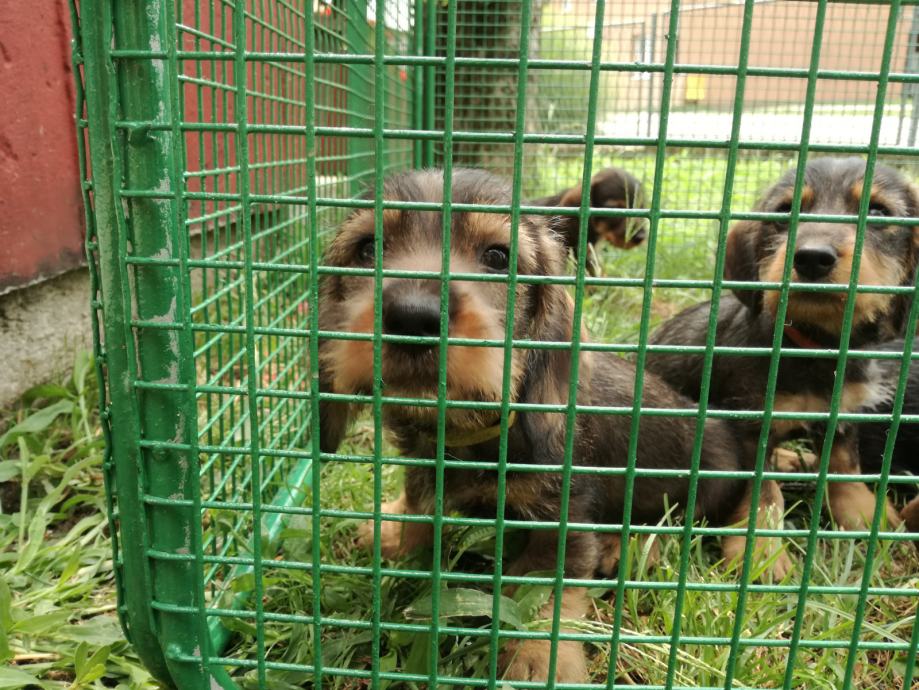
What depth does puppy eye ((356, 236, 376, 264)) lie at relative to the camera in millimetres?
2150

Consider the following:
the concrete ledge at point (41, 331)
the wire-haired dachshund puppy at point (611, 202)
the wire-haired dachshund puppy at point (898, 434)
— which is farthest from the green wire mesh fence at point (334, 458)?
the wire-haired dachshund puppy at point (611, 202)

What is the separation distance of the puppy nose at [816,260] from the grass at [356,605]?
84 cm

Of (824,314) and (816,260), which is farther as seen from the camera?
(824,314)

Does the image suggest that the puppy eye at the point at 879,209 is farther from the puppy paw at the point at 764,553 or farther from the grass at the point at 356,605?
the puppy paw at the point at 764,553

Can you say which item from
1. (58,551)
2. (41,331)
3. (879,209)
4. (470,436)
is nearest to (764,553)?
(470,436)

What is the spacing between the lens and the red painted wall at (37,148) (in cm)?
287

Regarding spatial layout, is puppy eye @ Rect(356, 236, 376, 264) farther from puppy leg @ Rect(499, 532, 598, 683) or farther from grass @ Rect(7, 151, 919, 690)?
puppy leg @ Rect(499, 532, 598, 683)

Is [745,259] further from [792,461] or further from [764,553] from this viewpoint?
[764,553]

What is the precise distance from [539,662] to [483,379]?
2.47 ft

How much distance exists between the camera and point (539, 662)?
6.05ft

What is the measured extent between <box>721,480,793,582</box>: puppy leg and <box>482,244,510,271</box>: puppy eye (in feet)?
3.37

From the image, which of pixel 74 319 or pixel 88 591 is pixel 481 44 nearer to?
pixel 74 319

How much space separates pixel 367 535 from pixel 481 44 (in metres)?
5.70

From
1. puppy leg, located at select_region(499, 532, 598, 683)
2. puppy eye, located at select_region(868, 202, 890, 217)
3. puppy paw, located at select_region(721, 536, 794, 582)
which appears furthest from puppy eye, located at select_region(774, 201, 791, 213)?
puppy leg, located at select_region(499, 532, 598, 683)
